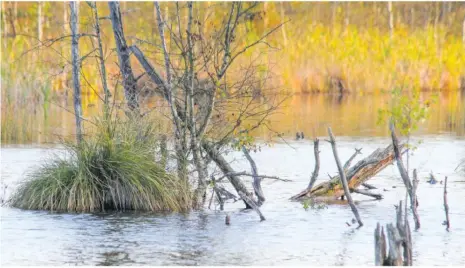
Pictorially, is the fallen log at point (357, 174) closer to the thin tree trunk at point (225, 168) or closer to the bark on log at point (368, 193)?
the bark on log at point (368, 193)

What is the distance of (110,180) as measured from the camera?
544 inches

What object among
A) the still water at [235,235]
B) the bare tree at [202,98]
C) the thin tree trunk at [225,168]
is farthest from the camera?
the thin tree trunk at [225,168]

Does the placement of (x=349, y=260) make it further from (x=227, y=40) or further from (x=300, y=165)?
(x=300, y=165)

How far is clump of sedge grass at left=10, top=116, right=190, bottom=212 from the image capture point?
13.8 meters

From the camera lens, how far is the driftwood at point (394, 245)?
9586mm

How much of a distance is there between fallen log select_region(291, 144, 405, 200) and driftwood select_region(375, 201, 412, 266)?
4670 millimetres

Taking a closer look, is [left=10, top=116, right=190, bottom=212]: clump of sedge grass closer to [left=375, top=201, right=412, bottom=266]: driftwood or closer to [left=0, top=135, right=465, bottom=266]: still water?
[left=0, top=135, right=465, bottom=266]: still water

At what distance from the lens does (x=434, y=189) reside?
16219 mm

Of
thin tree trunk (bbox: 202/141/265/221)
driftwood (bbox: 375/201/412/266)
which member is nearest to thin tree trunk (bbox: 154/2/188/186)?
thin tree trunk (bbox: 202/141/265/221)

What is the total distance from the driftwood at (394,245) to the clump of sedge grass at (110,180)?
4506 millimetres

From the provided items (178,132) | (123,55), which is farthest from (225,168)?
(123,55)

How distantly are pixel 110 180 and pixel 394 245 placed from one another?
5.15 meters

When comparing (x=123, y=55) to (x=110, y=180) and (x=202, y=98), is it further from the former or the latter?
(x=110, y=180)

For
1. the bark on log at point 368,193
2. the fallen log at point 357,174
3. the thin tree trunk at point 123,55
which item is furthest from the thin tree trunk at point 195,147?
the bark on log at point 368,193
